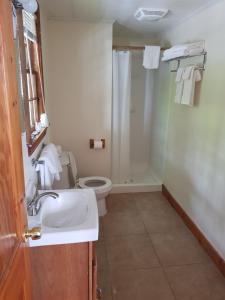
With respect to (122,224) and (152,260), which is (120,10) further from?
(152,260)

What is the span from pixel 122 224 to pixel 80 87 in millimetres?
1779

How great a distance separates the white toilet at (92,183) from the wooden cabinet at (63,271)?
1.23m

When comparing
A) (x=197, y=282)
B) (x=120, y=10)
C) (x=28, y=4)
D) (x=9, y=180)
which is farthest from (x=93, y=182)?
(x=9, y=180)

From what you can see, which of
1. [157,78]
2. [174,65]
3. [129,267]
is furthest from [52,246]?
[157,78]

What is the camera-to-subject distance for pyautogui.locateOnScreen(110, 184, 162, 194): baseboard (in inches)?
132

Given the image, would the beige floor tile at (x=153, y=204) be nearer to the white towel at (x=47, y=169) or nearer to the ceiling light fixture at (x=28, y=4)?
the white towel at (x=47, y=169)

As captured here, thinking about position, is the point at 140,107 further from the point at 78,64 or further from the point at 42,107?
the point at 42,107

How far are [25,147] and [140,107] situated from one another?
2.76m

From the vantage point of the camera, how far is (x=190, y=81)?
2342 mm

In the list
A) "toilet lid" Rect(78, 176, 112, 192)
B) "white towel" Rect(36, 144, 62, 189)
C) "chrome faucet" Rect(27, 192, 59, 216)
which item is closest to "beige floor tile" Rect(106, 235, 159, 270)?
"toilet lid" Rect(78, 176, 112, 192)

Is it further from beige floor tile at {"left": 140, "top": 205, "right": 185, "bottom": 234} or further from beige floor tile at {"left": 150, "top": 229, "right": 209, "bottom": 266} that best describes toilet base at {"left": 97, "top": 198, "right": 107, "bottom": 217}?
beige floor tile at {"left": 150, "top": 229, "right": 209, "bottom": 266}

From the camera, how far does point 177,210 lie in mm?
2889

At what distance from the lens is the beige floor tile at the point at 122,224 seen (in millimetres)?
2504

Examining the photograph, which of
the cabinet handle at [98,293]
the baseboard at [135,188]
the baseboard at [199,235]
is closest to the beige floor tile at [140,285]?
Result: the cabinet handle at [98,293]
